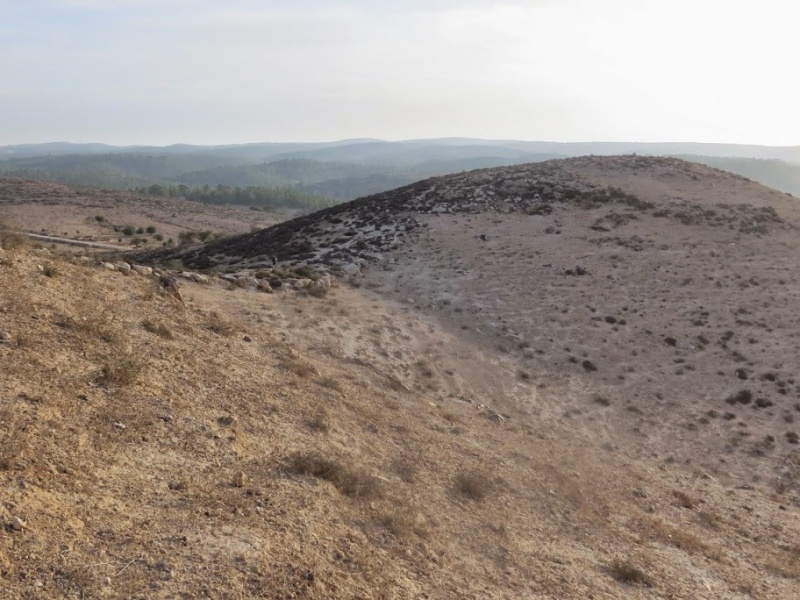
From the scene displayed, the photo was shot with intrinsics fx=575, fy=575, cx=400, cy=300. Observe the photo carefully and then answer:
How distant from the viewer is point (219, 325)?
12969 millimetres

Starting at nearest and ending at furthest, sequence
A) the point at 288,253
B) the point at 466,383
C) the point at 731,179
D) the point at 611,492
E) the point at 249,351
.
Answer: the point at 611,492
the point at 249,351
the point at 466,383
the point at 288,253
the point at 731,179

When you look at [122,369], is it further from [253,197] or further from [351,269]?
[253,197]

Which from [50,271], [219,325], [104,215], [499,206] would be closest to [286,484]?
[219,325]

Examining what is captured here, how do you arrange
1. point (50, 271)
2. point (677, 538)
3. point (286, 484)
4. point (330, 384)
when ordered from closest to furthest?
point (286, 484), point (677, 538), point (50, 271), point (330, 384)

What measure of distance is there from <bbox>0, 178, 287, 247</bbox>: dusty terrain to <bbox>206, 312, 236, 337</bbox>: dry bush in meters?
34.8

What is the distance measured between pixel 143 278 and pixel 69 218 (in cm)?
4934

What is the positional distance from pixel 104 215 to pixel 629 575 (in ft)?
206

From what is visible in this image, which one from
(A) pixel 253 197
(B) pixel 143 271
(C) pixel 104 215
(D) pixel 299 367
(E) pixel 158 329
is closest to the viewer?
(E) pixel 158 329

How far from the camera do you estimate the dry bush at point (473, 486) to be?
903cm

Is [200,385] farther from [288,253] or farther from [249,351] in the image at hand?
[288,253]

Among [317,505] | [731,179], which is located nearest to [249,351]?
[317,505]

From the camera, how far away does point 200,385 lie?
377 inches

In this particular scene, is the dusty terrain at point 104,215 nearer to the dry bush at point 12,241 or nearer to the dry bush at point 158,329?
the dry bush at point 12,241

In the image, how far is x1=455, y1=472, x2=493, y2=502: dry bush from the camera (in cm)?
903
